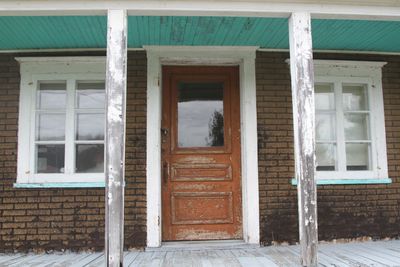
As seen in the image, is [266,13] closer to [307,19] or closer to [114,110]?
[307,19]

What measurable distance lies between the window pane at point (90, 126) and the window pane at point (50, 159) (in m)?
0.29

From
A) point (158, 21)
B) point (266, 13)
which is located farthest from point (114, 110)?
point (266, 13)

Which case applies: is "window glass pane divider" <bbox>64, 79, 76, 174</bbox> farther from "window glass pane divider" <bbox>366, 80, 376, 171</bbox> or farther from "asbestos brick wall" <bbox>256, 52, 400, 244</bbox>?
"window glass pane divider" <bbox>366, 80, 376, 171</bbox>

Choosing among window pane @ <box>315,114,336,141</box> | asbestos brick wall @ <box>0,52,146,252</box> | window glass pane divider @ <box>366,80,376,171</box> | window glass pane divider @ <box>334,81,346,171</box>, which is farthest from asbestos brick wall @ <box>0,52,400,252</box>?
window pane @ <box>315,114,336,141</box>

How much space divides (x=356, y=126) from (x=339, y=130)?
0.91 ft

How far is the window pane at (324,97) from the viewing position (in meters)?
5.37

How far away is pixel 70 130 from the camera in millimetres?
5012

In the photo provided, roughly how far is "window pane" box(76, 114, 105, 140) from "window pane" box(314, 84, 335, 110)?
2672mm

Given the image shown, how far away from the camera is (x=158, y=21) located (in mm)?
4289

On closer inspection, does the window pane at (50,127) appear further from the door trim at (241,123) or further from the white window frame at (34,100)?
the door trim at (241,123)

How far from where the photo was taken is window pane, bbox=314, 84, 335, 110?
5.37 meters

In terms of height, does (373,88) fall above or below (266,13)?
below

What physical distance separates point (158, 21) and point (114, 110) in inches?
49.4

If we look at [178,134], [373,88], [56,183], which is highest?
[373,88]
